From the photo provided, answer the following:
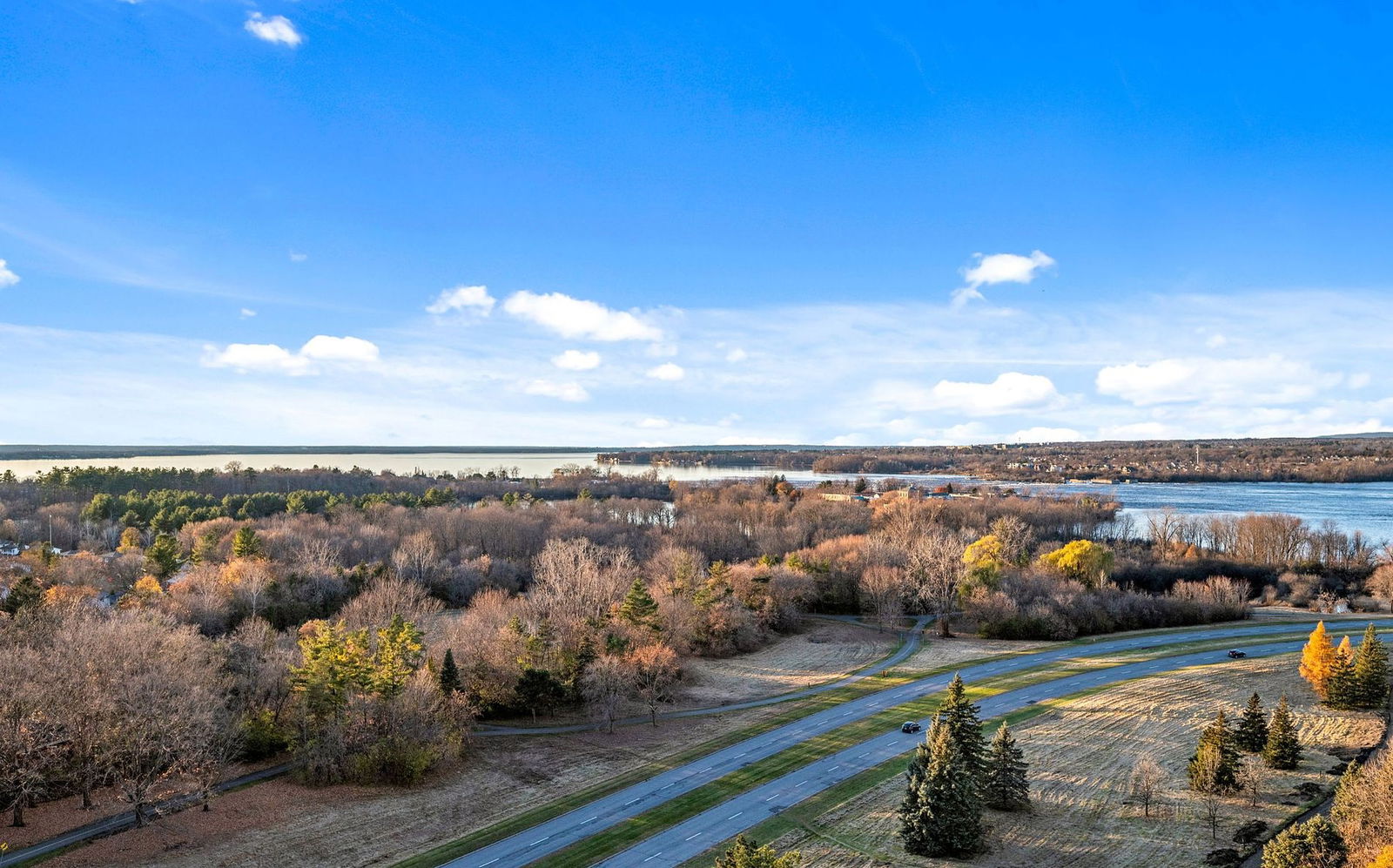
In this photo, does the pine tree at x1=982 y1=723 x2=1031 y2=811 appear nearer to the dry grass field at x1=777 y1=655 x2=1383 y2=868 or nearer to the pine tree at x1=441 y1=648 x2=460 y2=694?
the dry grass field at x1=777 y1=655 x2=1383 y2=868

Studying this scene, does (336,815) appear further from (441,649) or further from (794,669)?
(794,669)

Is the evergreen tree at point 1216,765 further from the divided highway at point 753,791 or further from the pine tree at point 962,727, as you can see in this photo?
the divided highway at point 753,791

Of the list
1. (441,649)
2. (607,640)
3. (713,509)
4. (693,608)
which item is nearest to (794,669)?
(693,608)

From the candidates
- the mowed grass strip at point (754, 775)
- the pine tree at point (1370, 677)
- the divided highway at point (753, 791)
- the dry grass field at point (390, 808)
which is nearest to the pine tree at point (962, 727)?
the divided highway at point (753, 791)

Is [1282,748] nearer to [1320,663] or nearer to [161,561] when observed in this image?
[1320,663]

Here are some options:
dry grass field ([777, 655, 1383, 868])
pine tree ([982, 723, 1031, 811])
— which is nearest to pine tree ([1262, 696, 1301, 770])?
dry grass field ([777, 655, 1383, 868])

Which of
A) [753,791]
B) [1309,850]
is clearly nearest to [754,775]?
[753,791]
